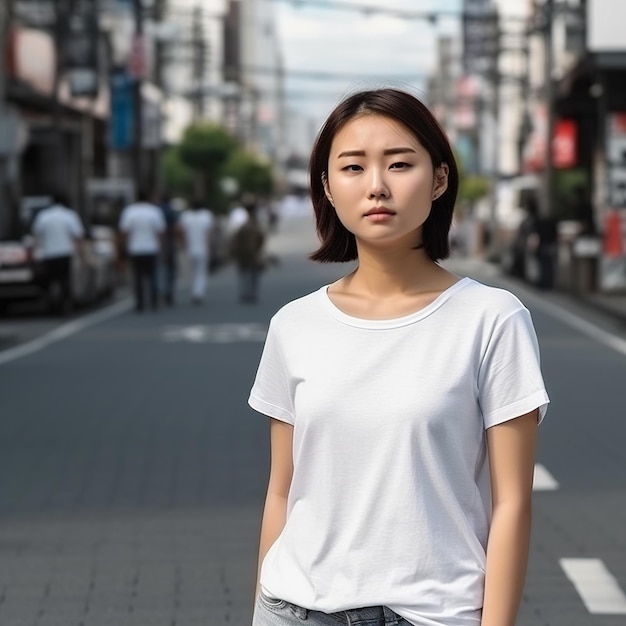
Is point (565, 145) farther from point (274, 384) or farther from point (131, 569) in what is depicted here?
point (274, 384)

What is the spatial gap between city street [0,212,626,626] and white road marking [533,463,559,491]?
23 millimetres

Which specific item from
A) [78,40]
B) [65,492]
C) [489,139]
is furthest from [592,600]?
[489,139]

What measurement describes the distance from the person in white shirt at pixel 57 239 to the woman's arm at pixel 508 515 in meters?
25.0

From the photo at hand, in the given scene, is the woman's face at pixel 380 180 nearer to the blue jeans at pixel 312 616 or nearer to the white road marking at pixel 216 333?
the blue jeans at pixel 312 616

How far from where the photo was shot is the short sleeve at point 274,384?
3.15 meters

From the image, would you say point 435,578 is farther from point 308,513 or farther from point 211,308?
point 211,308

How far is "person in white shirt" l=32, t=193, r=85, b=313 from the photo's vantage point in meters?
27.7

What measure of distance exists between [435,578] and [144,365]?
53.0 ft

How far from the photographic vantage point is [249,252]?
32500 mm

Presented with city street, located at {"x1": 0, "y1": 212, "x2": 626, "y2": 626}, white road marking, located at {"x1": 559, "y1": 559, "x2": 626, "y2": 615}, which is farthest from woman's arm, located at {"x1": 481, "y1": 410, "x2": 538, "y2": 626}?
white road marking, located at {"x1": 559, "y1": 559, "x2": 626, "y2": 615}

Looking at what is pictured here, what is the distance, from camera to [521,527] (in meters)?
2.99

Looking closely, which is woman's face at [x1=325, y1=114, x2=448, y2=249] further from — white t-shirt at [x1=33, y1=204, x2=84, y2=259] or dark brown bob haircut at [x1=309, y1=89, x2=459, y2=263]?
white t-shirt at [x1=33, y1=204, x2=84, y2=259]

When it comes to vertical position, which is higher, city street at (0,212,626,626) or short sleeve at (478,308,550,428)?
short sleeve at (478,308,550,428)

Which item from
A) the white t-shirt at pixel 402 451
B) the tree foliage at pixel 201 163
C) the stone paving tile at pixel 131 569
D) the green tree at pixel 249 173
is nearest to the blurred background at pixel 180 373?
the stone paving tile at pixel 131 569
